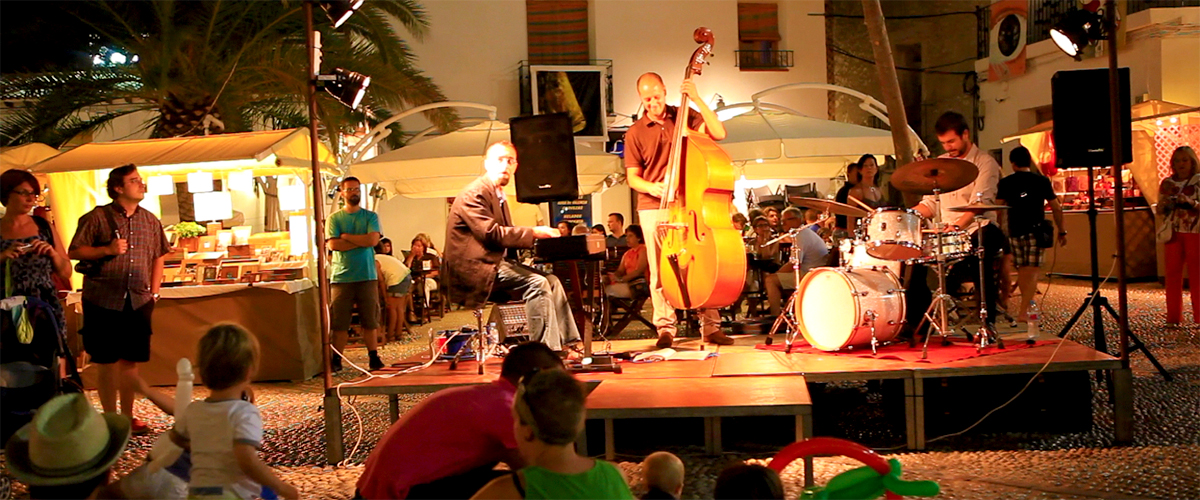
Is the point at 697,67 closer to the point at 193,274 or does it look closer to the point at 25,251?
the point at 25,251

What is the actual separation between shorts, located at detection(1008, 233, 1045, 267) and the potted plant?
7175 mm

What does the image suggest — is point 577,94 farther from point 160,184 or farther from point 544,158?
point 544,158

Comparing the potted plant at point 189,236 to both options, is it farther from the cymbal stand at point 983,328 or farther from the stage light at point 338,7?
the cymbal stand at point 983,328

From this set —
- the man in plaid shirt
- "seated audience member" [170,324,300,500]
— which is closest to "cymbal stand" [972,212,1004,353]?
"seated audience member" [170,324,300,500]

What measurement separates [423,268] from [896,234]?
31.9ft

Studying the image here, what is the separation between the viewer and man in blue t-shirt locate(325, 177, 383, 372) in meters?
8.92

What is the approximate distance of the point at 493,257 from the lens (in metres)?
6.21

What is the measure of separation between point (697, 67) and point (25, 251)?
4.09m

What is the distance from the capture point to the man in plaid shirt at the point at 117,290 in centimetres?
635

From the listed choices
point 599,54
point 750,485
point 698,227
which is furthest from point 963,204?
point 599,54

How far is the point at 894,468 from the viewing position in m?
2.90

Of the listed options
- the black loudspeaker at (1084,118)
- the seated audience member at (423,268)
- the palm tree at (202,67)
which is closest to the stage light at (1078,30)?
the black loudspeaker at (1084,118)

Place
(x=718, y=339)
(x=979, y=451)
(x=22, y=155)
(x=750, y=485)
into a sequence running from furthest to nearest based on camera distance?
(x=22, y=155), (x=718, y=339), (x=979, y=451), (x=750, y=485)

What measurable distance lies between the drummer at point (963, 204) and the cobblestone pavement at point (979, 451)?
2.70ft
